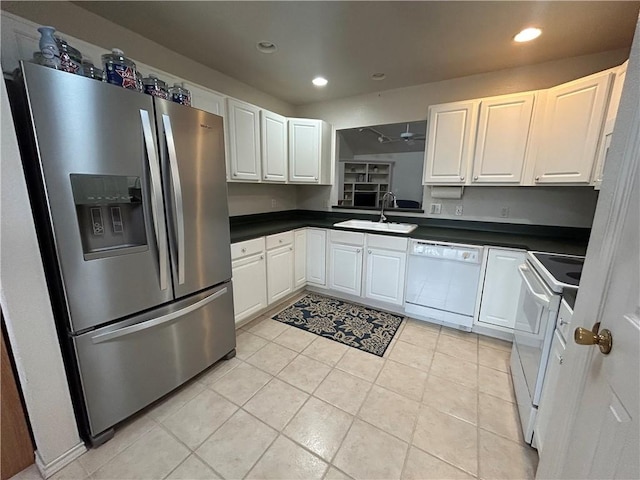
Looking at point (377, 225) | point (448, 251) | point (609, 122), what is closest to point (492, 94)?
point (609, 122)

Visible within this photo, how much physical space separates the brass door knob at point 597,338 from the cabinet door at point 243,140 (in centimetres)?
247

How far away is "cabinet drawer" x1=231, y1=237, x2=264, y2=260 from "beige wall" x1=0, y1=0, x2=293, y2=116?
5.27 ft

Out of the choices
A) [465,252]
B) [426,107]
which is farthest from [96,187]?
[426,107]

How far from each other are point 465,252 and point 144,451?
2.60m

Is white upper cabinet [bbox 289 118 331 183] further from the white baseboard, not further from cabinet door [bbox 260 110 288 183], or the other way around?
the white baseboard

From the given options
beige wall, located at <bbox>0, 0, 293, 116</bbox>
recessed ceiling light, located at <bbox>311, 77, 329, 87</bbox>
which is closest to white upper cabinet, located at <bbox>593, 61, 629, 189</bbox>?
recessed ceiling light, located at <bbox>311, 77, 329, 87</bbox>

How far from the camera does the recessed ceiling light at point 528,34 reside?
1817mm

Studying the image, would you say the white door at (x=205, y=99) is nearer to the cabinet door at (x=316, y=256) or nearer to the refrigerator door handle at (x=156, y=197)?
the refrigerator door handle at (x=156, y=197)

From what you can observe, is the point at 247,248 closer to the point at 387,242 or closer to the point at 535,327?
the point at 387,242

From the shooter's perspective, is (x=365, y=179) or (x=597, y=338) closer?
(x=597, y=338)

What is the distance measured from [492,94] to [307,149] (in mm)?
1966

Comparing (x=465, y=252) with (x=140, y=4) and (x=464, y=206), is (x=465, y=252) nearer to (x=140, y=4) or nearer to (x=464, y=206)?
(x=464, y=206)

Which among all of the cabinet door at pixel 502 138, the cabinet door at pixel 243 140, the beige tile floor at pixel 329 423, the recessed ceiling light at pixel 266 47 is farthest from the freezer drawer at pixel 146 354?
the cabinet door at pixel 502 138

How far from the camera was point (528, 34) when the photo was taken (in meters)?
1.87
